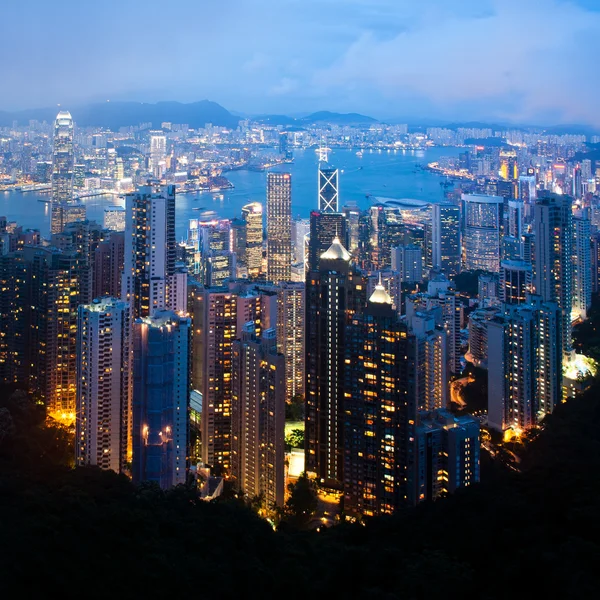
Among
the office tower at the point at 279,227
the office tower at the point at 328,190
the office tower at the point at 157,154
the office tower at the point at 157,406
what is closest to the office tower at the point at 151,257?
the office tower at the point at 157,406

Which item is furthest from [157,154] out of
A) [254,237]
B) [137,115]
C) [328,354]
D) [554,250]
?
[328,354]

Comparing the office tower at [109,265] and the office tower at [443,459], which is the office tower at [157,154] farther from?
the office tower at [443,459]

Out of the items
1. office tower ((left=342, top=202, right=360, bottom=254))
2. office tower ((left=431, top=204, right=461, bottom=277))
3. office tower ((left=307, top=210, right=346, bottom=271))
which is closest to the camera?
office tower ((left=307, top=210, right=346, bottom=271))

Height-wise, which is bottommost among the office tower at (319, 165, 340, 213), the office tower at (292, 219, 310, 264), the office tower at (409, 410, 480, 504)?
the office tower at (409, 410, 480, 504)

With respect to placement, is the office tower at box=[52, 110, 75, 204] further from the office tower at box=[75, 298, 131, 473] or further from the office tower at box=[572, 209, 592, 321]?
the office tower at box=[75, 298, 131, 473]

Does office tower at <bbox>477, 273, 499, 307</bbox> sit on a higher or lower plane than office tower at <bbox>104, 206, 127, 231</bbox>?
lower

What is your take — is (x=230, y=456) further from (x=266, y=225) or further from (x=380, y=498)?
(x=266, y=225)

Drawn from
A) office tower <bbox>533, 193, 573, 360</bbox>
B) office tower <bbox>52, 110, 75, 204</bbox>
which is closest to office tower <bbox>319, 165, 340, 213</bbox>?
office tower <bbox>52, 110, 75, 204</bbox>
